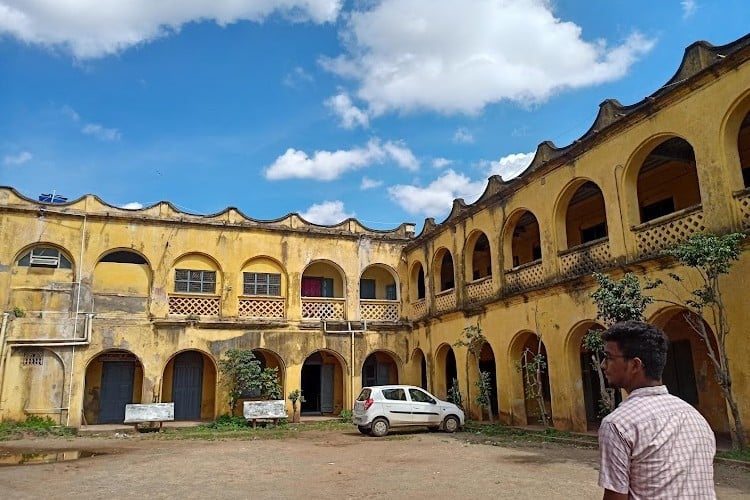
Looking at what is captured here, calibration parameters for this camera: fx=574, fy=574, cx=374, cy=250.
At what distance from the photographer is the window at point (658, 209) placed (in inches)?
580

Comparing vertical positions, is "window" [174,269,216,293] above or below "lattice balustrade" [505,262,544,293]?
above

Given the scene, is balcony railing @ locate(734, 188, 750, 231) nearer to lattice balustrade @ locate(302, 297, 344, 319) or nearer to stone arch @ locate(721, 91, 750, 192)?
stone arch @ locate(721, 91, 750, 192)

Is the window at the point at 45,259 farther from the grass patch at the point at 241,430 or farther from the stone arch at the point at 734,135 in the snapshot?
the stone arch at the point at 734,135

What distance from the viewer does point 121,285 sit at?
18.6 metres

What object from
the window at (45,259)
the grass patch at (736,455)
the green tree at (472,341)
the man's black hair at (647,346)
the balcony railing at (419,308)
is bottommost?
the grass patch at (736,455)

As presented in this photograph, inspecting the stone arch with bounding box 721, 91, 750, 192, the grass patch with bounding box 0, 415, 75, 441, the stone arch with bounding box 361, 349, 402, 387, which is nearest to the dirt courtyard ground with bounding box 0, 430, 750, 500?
the grass patch with bounding box 0, 415, 75, 441

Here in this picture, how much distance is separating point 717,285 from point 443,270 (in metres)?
13.2

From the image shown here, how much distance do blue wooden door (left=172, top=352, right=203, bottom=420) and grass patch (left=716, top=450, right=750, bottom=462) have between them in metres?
15.8

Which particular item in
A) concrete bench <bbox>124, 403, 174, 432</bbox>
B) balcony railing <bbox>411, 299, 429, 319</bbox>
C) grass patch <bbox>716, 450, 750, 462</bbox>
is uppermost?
balcony railing <bbox>411, 299, 429, 319</bbox>

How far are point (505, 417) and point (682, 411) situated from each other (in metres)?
14.5

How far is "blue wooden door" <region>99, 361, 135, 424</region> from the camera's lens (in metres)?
18.9

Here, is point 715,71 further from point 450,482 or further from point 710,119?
point 450,482

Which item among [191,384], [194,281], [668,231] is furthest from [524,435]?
[194,281]

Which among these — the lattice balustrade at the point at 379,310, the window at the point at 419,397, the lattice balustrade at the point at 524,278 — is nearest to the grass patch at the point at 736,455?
the lattice balustrade at the point at 524,278
